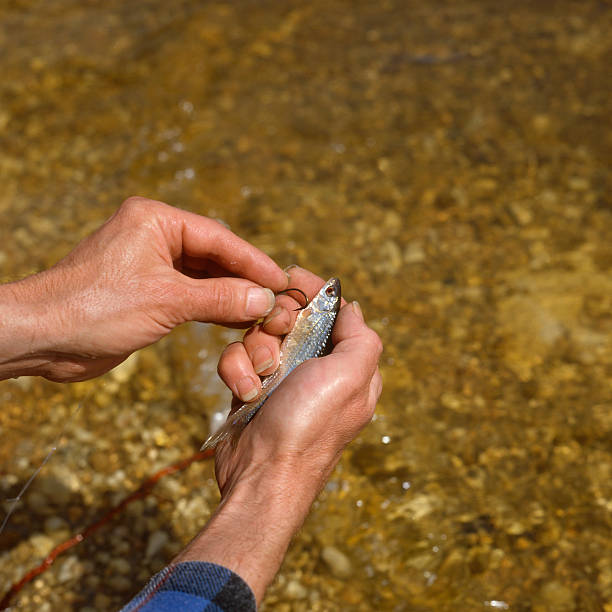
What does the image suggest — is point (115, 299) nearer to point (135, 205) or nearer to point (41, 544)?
point (135, 205)

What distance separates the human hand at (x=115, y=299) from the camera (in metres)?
3.30

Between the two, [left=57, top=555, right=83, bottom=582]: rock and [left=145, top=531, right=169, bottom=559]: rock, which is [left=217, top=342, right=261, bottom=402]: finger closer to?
[left=145, top=531, right=169, bottom=559]: rock

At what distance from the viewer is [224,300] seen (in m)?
3.48

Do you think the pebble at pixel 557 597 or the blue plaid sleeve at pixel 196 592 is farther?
the pebble at pixel 557 597

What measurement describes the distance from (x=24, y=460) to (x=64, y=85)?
4.54 metres

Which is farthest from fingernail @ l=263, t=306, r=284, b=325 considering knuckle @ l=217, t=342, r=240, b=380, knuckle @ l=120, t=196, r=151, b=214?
knuckle @ l=120, t=196, r=151, b=214

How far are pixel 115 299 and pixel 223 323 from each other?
1.96ft

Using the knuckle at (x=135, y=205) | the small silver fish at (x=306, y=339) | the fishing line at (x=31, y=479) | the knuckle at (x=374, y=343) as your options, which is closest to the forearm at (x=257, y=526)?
the small silver fish at (x=306, y=339)

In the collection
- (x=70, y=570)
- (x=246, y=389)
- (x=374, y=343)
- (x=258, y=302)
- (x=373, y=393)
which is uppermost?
(x=258, y=302)

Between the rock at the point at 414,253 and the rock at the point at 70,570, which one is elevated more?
the rock at the point at 70,570

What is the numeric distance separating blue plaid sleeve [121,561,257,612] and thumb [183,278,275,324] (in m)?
1.29

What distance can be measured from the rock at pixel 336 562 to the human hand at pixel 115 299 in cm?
161

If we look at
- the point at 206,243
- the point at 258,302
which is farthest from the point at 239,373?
the point at 206,243

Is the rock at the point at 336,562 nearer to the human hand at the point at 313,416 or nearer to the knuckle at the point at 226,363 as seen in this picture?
the human hand at the point at 313,416
